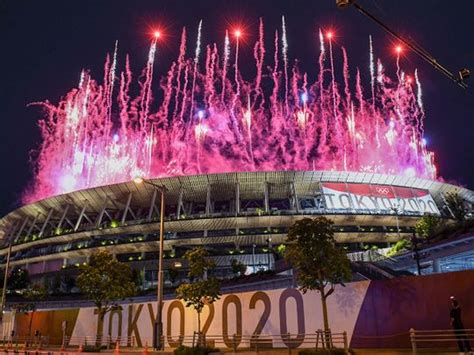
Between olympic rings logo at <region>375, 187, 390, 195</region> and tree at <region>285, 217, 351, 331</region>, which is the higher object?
olympic rings logo at <region>375, 187, 390, 195</region>

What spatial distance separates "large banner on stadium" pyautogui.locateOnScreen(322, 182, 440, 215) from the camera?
72500 millimetres

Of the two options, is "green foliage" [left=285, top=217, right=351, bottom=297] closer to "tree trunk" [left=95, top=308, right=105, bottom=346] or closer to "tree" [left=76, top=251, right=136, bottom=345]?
"tree" [left=76, top=251, right=136, bottom=345]

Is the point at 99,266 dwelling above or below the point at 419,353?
above

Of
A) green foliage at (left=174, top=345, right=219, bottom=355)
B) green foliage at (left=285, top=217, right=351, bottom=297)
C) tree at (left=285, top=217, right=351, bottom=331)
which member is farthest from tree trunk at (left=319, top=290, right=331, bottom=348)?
green foliage at (left=174, top=345, right=219, bottom=355)

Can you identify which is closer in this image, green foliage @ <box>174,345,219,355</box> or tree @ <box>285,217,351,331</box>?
tree @ <box>285,217,351,331</box>

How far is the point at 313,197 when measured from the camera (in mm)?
79312

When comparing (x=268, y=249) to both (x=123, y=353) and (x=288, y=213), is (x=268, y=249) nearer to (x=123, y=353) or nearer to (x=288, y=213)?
(x=288, y=213)

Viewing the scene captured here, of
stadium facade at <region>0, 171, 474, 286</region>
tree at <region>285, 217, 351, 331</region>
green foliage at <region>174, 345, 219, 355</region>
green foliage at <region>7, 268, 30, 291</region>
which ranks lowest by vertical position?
green foliage at <region>174, 345, 219, 355</region>

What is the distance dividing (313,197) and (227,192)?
52.4 feet

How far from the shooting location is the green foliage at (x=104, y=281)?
27328mm

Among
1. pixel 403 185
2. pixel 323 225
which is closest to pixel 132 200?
pixel 403 185

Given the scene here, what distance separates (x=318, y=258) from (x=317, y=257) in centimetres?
6

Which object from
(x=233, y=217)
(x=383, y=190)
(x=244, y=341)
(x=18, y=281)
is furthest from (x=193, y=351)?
(x=383, y=190)

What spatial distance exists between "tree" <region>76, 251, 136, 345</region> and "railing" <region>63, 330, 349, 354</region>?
1620mm
